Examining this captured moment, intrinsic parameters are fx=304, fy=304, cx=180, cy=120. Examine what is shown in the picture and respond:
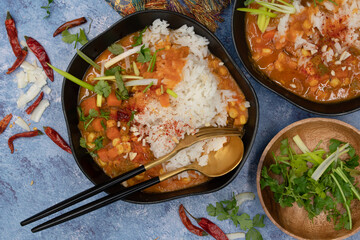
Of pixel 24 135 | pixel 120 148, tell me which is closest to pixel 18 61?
pixel 24 135

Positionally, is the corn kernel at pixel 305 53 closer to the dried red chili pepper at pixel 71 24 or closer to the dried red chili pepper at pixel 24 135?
the dried red chili pepper at pixel 71 24

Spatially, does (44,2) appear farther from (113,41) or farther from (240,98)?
(240,98)

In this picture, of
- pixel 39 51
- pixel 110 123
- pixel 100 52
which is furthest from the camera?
pixel 39 51

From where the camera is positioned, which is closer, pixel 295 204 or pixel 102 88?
pixel 102 88

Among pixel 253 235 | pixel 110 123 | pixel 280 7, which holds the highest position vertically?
pixel 280 7

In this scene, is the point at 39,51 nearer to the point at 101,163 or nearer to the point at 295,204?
the point at 101,163

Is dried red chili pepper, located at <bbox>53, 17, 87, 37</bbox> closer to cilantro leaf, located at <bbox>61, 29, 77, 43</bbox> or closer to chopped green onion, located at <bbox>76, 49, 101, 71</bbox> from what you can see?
cilantro leaf, located at <bbox>61, 29, 77, 43</bbox>
